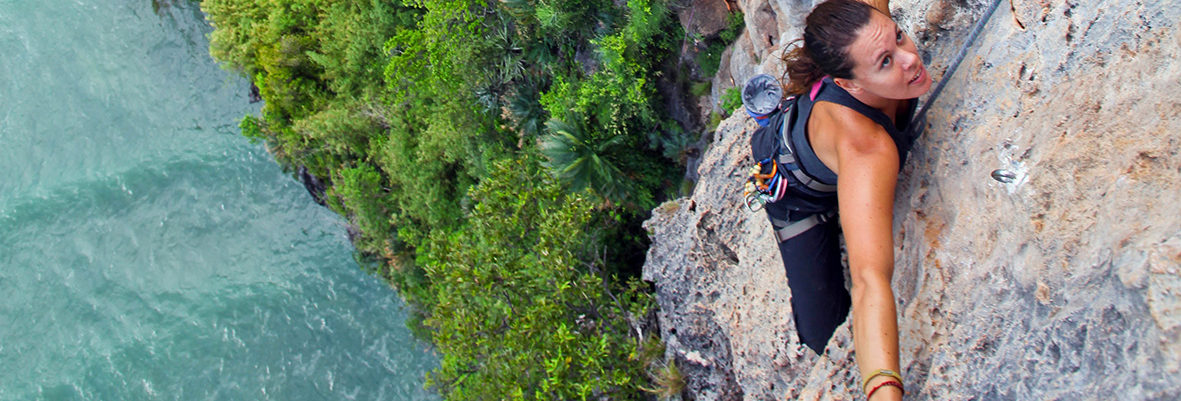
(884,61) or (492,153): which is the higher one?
(884,61)

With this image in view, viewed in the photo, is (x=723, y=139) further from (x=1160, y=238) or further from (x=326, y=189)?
(x=326, y=189)

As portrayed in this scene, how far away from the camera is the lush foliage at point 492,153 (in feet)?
35.6

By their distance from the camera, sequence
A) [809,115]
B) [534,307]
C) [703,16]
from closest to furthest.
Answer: [809,115] < [534,307] < [703,16]

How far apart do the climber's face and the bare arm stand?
7.4 inches

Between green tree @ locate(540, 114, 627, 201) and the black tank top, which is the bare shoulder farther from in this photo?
green tree @ locate(540, 114, 627, 201)

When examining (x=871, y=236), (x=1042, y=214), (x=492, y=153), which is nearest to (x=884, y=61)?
(x=871, y=236)

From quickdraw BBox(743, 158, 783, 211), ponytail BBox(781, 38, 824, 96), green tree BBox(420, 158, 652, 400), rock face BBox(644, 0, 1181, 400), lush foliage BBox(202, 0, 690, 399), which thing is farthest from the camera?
lush foliage BBox(202, 0, 690, 399)

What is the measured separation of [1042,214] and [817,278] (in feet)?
4.80

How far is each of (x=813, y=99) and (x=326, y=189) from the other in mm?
17776

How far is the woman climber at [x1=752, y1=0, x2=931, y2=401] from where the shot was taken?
3176mm

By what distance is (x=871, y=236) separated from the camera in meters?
3.26

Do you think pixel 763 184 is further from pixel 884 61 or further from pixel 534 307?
pixel 534 307

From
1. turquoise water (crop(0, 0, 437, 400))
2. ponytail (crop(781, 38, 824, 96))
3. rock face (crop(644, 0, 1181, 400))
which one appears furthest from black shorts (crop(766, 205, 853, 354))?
turquoise water (crop(0, 0, 437, 400))

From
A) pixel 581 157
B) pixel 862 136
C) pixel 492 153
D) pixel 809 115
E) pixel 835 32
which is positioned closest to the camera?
pixel 835 32
